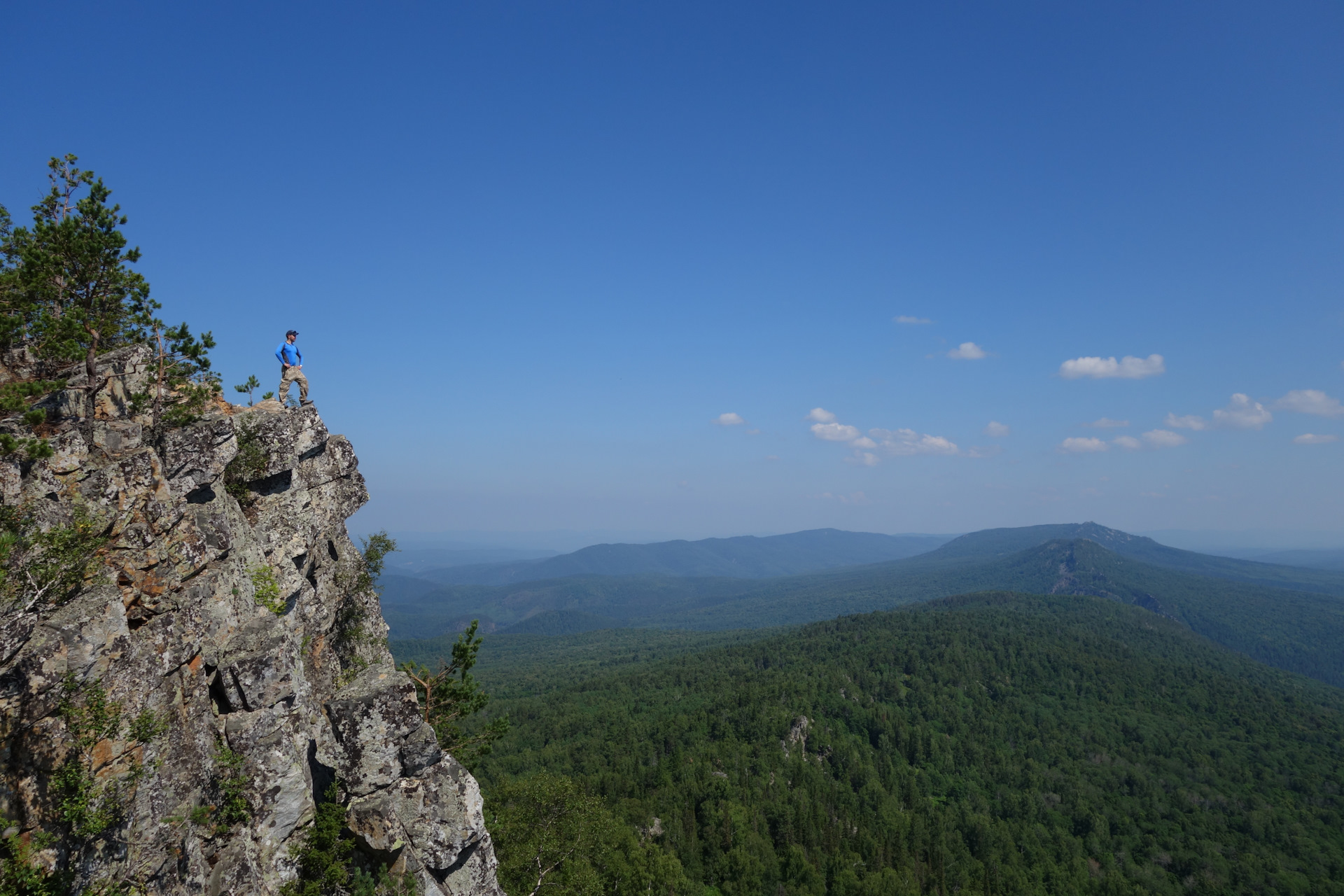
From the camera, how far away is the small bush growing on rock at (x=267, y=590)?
2105 centimetres

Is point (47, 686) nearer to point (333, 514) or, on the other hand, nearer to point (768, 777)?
point (333, 514)

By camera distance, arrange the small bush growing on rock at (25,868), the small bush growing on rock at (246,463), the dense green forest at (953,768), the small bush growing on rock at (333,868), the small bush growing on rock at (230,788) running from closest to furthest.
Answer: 1. the small bush growing on rock at (25,868)
2. the small bush growing on rock at (230,788)
3. the small bush growing on rock at (333,868)
4. the small bush growing on rock at (246,463)
5. the dense green forest at (953,768)

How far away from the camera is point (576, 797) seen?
3991cm

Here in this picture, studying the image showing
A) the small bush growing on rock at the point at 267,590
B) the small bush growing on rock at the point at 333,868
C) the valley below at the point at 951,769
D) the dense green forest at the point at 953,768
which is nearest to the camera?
the small bush growing on rock at the point at 333,868

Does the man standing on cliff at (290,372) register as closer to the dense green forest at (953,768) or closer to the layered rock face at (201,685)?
the layered rock face at (201,685)

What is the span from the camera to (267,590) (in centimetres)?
2145

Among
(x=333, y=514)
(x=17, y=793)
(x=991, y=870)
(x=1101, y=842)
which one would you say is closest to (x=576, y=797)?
(x=333, y=514)

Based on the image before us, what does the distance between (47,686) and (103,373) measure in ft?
34.0

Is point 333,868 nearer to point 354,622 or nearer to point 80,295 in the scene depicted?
point 354,622

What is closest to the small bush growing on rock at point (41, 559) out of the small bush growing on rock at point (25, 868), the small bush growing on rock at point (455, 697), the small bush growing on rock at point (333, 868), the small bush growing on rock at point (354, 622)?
the small bush growing on rock at point (25, 868)

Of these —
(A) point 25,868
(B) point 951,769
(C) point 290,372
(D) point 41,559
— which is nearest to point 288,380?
(C) point 290,372

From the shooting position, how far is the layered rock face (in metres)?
13.5

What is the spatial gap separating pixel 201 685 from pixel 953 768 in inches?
6211

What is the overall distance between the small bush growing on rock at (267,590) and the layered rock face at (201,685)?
0.12 metres
